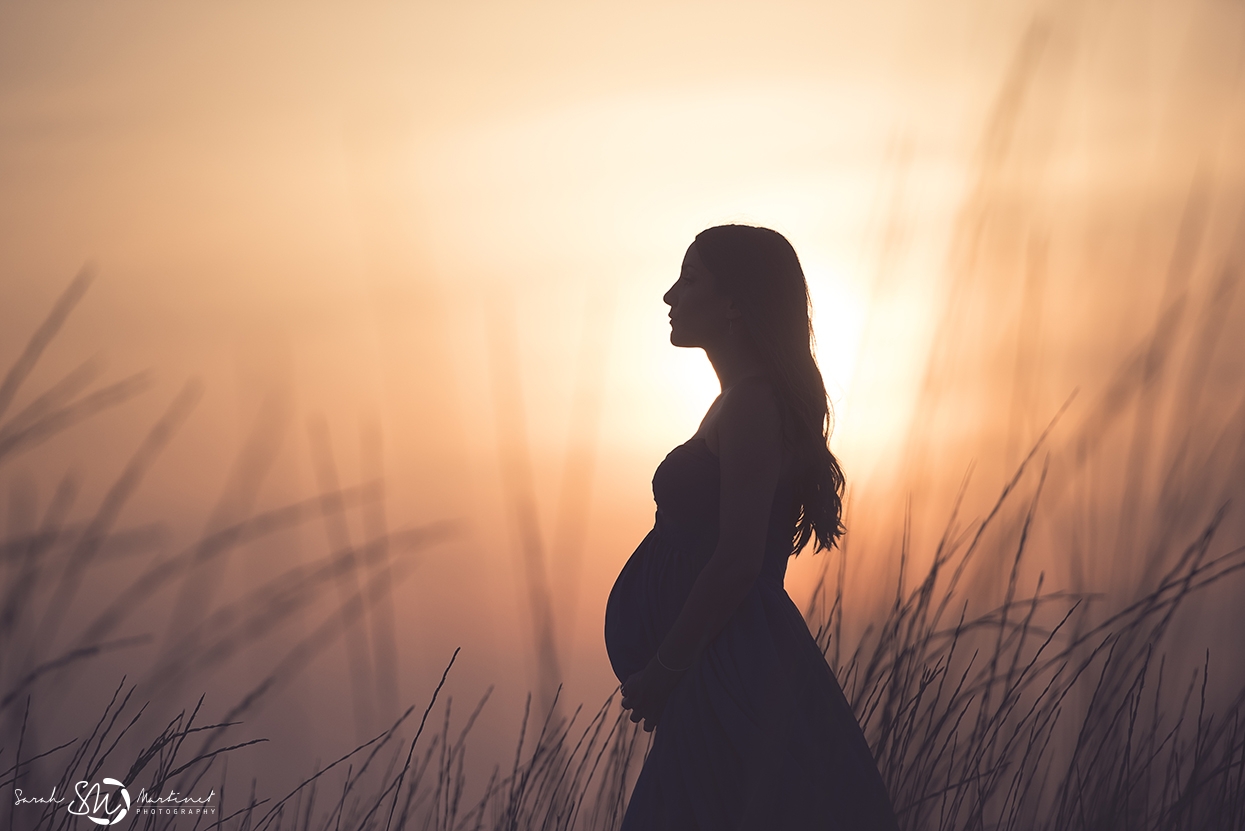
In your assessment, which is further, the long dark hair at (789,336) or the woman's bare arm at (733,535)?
the long dark hair at (789,336)

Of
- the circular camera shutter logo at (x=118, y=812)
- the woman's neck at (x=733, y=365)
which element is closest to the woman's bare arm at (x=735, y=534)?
the woman's neck at (x=733, y=365)

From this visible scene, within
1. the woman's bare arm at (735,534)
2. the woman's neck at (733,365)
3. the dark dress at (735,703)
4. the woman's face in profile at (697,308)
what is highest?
the woman's face in profile at (697,308)

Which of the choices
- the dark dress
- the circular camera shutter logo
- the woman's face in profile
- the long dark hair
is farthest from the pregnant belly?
the circular camera shutter logo

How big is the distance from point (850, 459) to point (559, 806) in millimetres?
959

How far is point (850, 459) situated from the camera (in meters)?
1.52

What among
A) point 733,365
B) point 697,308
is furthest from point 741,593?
point 697,308

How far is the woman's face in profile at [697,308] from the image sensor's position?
172 cm

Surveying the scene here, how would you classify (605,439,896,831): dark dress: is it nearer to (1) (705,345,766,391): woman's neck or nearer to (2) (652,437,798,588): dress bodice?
(2) (652,437,798,588): dress bodice

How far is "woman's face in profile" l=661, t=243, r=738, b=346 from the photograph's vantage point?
172cm

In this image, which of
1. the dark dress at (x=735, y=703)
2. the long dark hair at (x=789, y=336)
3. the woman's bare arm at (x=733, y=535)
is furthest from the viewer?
the long dark hair at (x=789, y=336)

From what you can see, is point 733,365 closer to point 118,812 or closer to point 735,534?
point 735,534

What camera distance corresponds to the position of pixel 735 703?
1559 mm

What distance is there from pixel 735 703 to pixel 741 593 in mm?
181

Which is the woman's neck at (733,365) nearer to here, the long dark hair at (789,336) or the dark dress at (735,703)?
the long dark hair at (789,336)
